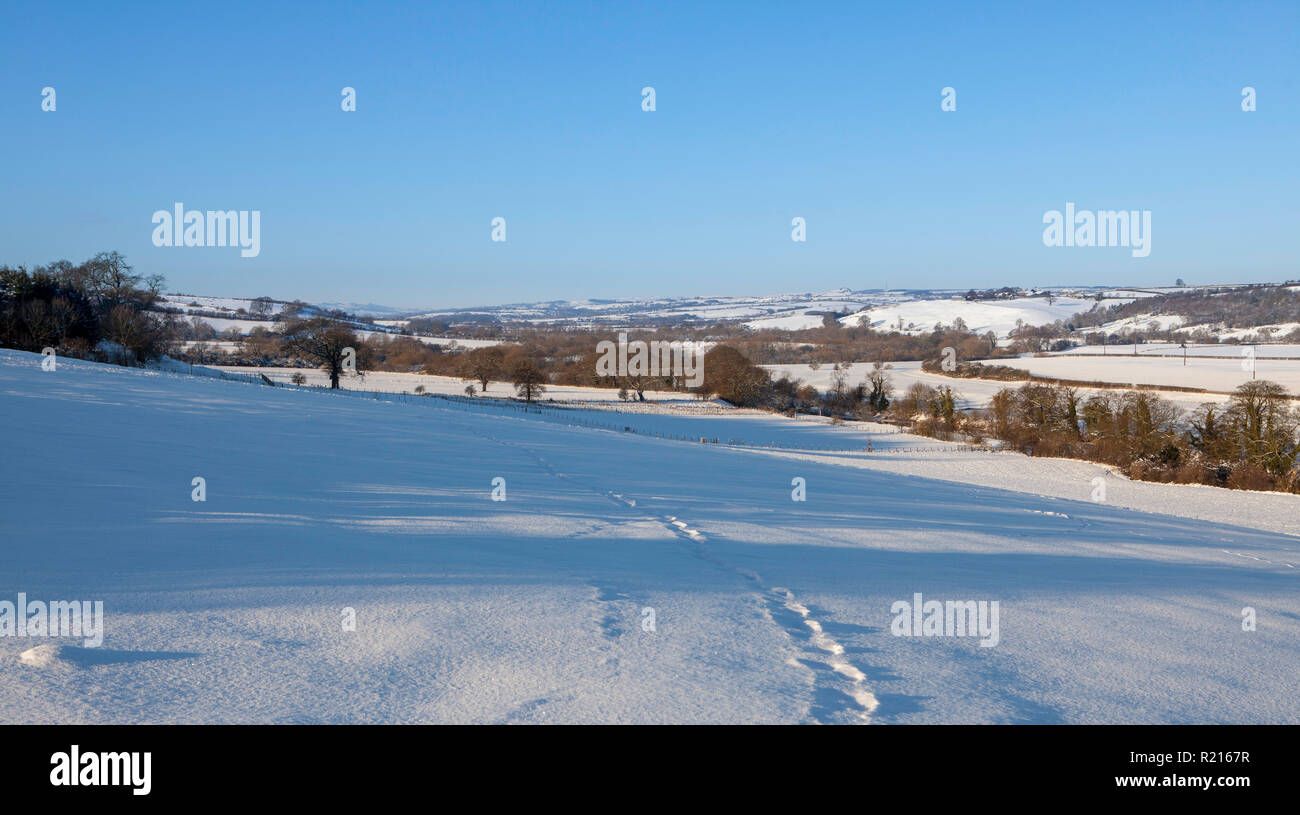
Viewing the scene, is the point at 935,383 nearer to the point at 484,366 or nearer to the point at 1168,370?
the point at 1168,370

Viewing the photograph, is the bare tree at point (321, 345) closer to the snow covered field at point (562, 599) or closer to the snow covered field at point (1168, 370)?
the snow covered field at point (562, 599)

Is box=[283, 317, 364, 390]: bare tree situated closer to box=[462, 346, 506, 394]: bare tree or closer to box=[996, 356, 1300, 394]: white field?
box=[462, 346, 506, 394]: bare tree

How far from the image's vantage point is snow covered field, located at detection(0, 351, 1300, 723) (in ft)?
13.2

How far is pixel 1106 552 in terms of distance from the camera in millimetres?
10391

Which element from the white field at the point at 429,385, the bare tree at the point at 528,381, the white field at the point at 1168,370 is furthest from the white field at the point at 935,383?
the bare tree at the point at 528,381

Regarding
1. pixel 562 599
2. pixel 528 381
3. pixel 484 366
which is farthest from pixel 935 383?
pixel 562 599

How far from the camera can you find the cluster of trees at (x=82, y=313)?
3784cm

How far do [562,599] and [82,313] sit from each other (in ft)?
159

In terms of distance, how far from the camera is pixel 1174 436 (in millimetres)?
44781

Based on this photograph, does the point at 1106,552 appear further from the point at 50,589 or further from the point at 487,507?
the point at 50,589
